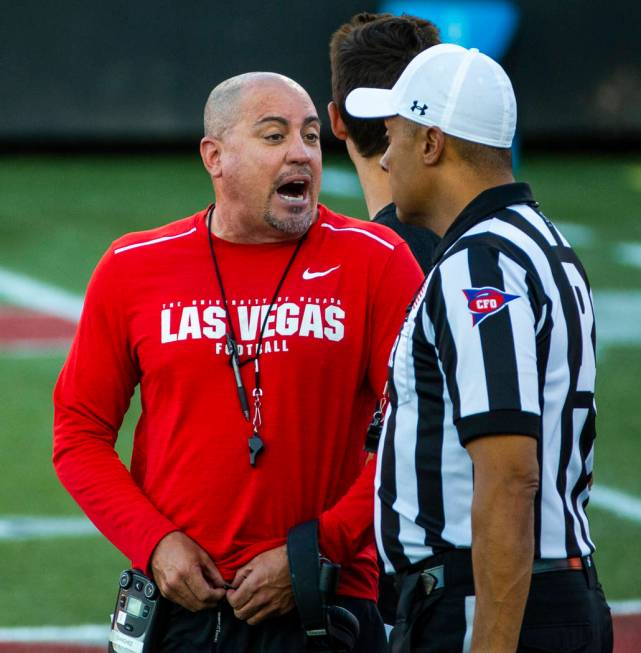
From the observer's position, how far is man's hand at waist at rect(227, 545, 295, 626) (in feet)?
A: 12.4

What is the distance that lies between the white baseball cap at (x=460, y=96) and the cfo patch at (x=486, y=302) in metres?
0.43

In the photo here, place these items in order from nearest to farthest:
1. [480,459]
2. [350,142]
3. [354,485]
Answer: [480,459], [354,485], [350,142]

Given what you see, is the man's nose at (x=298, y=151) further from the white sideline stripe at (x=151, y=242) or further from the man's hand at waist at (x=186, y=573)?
the man's hand at waist at (x=186, y=573)

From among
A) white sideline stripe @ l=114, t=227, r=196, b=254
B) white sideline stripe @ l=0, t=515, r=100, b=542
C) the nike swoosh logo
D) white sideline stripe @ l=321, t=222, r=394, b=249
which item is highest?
white sideline stripe @ l=321, t=222, r=394, b=249

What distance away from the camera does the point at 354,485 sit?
12.8 feet

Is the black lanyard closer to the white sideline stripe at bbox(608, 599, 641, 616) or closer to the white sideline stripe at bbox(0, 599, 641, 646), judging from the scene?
the white sideline stripe at bbox(0, 599, 641, 646)

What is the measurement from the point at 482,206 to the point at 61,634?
12.1 feet

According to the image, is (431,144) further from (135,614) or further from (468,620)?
(135,614)

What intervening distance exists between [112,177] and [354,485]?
15.9 metres

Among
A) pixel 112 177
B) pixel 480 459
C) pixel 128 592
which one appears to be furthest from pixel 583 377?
pixel 112 177

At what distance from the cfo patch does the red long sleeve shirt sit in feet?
2.80

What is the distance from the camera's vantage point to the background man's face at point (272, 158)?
13.3ft

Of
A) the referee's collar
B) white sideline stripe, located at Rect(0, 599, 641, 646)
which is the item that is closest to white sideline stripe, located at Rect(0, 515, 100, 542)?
white sideline stripe, located at Rect(0, 599, 641, 646)

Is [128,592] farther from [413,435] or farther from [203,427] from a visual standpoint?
[413,435]
